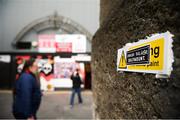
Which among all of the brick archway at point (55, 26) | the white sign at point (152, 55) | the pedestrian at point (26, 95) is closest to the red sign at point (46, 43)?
the brick archway at point (55, 26)

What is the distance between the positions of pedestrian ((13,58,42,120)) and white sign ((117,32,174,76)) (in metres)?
3.09

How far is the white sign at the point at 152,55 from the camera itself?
6.51 feet

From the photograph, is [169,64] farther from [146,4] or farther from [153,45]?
[146,4]

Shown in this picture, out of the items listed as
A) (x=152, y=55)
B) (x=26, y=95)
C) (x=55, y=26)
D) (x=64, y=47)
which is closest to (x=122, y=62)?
(x=152, y=55)

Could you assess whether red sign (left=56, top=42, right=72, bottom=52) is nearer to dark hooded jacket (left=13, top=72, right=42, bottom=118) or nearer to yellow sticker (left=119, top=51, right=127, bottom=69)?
dark hooded jacket (left=13, top=72, right=42, bottom=118)

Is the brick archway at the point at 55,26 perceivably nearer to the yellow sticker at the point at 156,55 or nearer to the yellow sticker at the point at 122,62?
the yellow sticker at the point at 122,62

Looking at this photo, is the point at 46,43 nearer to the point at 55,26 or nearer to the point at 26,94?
the point at 55,26

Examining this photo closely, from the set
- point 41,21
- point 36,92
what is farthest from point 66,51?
point 36,92

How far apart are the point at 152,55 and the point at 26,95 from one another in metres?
3.75

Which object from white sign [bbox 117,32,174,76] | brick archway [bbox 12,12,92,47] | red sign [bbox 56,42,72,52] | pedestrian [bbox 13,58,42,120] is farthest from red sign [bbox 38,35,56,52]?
white sign [bbox 117,32,174,76]

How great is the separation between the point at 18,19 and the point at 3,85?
4805 mm

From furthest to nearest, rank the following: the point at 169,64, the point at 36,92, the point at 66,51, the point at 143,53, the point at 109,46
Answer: the point at 66,51 → the point at 36,92 → the point at 109,46 → the point at 143,53 → the point at 169,64

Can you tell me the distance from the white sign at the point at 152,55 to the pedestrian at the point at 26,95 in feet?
10.2

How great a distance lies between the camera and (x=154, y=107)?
2.34 meters
